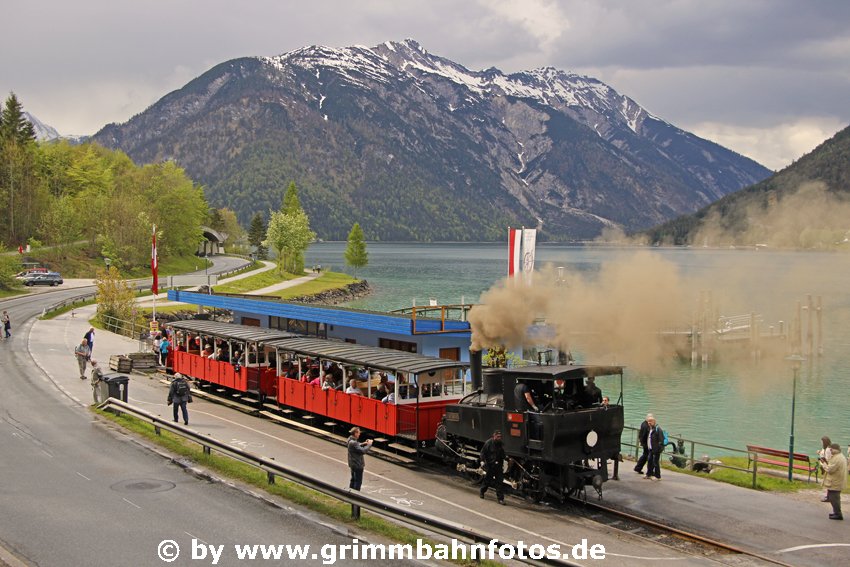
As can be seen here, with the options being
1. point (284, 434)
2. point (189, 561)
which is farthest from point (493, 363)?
point (189, 561)

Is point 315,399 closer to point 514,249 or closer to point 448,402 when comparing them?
point 448,402

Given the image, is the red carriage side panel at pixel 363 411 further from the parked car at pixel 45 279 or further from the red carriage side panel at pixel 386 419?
the parked car at pixel 45 279

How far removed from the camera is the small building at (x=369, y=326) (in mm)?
33438

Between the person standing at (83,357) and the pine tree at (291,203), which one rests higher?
the pine tree at (291,203)

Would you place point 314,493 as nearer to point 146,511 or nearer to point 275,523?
point 275,523

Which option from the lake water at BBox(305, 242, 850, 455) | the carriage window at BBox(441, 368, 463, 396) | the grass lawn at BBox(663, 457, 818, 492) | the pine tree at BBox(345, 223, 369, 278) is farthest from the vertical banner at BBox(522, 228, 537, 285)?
the pine tree at BBox(345, 223, 369, 278)

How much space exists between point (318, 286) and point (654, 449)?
307 ft

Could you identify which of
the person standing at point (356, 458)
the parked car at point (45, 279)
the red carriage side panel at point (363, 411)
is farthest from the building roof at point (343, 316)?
the parked car at point (45, 279)

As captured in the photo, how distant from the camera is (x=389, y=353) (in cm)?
2577

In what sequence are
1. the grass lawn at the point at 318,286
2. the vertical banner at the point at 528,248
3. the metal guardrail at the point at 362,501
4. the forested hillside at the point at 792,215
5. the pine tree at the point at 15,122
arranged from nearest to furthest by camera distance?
1. the metal guardrail at the point at 362,501
2. the forested hillside at the point at 792,215
3. the vertical banner at the point at 528,248
4. the grass lawn at the point at 318,286
5. the pine tree at the point at 15,122

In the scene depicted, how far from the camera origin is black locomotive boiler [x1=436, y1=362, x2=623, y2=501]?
729 inches

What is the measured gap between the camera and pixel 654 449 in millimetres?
21453

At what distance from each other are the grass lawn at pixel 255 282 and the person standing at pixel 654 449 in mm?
66100

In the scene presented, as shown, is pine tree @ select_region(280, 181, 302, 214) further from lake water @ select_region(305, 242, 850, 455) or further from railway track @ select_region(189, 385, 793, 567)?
railway track @ select_region(189, 385, 793, 567)
